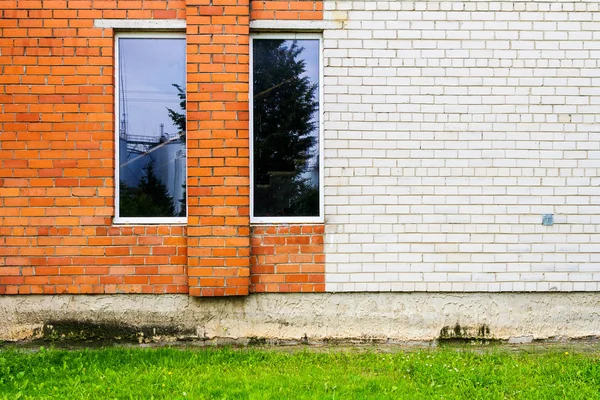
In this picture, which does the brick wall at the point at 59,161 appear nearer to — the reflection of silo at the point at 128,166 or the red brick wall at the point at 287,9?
the reflection of silo at the point at 128,166

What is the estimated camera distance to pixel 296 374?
376 centimetres

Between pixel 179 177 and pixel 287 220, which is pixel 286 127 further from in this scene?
pixel 179 177

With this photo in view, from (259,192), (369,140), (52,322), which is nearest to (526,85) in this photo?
(369,140)

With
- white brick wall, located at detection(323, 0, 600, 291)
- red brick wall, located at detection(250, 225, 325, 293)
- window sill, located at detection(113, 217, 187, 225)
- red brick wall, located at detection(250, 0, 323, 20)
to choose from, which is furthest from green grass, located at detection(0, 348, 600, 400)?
red brick wall, located at detection(250, 0, 323, 20)

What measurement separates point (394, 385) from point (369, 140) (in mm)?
2230

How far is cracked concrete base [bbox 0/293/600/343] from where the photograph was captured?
4.52 m

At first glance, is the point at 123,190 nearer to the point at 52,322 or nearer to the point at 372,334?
the point at 52,322

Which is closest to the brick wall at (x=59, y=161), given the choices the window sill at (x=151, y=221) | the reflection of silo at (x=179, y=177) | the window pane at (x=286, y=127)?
the window sill at (x=151, y=221)

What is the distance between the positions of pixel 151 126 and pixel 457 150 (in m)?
3.05

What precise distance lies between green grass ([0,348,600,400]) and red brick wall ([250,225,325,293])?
0.62m

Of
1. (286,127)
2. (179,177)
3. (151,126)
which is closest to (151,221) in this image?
(179,177)

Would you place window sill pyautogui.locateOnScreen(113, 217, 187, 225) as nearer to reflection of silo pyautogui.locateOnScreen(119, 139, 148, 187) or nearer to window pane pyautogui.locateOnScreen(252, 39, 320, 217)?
reflection of silo pyautogui.locateOnScreen(119, 139, 148, 187)

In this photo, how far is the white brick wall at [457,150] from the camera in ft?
15.0

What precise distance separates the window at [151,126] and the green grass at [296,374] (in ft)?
4.65
